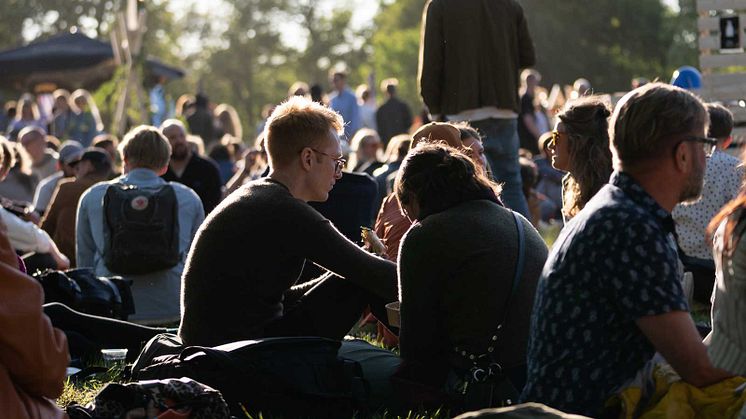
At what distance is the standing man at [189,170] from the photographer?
11.5 m

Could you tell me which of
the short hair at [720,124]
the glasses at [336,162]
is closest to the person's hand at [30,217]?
the glasses at [336,162]

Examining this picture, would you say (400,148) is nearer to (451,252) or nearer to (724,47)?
(724,47)

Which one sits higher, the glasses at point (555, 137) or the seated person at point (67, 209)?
the glasses at point (555, 137)

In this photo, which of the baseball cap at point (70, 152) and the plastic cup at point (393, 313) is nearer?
the plastic cup at point (393, 313)

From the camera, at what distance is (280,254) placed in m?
5.75

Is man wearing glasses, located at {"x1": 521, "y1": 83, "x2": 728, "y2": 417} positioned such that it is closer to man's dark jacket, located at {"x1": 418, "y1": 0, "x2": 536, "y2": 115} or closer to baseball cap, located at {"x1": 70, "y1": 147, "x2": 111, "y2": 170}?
man's dark jacket, located at {"x1": 418, "y1": 0, "x2": 536, "y2": 115}

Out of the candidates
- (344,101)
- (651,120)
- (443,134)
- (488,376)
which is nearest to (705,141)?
(651,120)

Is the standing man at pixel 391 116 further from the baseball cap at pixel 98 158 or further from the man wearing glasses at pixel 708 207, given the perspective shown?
the man wearing glasses at pixel 708 207

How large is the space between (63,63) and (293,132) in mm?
27387

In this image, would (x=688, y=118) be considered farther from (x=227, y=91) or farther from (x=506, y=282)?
(x=227, y=91)

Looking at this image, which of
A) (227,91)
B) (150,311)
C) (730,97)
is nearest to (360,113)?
(730,97)

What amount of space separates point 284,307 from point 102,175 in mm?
5091

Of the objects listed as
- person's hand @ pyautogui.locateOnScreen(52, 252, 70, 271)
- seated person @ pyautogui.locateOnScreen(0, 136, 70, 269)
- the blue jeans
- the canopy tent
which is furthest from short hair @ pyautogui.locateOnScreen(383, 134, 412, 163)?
the canopy tent

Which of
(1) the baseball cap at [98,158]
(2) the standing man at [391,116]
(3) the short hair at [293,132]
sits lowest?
(2) the standing man at [391,116]
